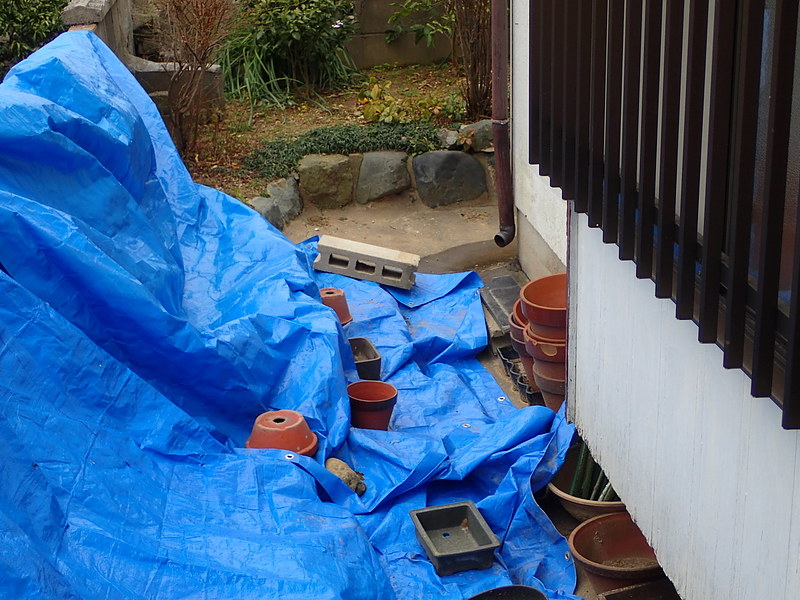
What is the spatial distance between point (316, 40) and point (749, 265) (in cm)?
808

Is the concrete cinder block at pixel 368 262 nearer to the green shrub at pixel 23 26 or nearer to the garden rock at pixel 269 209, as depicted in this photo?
the garden rock at pixel 269 209

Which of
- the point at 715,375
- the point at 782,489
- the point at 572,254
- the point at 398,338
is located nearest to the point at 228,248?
the point at 398,338

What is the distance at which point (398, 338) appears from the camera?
19.5 ft

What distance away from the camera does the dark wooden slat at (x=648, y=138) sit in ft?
8.84

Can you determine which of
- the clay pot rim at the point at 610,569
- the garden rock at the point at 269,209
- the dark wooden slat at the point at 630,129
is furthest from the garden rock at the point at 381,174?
the dark wooden slat at the point at 630,129

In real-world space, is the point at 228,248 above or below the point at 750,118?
below

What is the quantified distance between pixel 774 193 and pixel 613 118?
1.09 meters

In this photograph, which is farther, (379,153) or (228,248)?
(379,153)

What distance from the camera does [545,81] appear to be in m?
3.72

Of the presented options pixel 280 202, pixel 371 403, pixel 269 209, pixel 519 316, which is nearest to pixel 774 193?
pixel 371 403

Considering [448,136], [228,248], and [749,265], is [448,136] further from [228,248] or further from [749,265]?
[749,265]

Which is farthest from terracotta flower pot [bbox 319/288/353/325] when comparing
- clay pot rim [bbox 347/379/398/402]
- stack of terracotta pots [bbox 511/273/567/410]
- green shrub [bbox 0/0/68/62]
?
green shrub [bbox 0/0/68/62]

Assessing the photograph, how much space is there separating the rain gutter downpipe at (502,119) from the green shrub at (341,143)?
1786 millimetres

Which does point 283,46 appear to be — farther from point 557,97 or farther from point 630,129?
point 630,129
